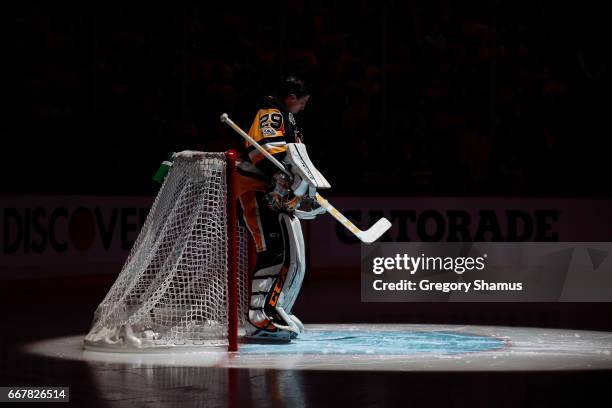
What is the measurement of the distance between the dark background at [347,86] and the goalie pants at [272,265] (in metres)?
6.04

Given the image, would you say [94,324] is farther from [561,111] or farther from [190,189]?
[561,111]

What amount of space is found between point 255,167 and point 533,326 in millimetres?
2824

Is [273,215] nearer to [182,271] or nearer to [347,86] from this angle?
[182,271]

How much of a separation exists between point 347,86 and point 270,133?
Result: 8345 millimetres

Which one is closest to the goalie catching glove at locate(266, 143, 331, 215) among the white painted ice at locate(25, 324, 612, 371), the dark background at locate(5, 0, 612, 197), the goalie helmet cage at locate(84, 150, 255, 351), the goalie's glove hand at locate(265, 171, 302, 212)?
the goalie's glove hand at locate(265, 171, 302, 212)

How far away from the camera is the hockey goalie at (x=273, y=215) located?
24.8 ft

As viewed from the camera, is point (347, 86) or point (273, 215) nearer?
point (273, 215)

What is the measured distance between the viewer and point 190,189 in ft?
25.4

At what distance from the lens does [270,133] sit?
756 centimetres

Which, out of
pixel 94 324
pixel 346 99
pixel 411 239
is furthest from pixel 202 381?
pixel 346 99

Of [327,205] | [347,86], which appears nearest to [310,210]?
[327,205]

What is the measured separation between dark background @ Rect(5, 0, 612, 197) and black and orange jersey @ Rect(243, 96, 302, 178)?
6142mm

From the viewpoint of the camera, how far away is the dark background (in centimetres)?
1448

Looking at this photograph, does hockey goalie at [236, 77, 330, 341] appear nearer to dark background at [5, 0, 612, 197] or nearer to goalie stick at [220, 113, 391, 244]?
goalie stick at [220, 113, 391, 244]
